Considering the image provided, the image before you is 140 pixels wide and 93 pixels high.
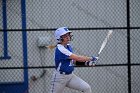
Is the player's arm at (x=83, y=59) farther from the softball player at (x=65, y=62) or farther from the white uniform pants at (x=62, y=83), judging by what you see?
the white uniform pants at (x=62, y=83)

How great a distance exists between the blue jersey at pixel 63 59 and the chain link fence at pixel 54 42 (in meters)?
1.89

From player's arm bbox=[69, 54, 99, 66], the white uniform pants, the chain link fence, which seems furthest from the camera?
the chain link fence

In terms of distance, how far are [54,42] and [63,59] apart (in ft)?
7.07

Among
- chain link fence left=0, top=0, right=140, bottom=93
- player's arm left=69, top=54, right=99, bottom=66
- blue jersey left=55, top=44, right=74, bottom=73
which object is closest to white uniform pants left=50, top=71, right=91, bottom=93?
blue jersey left=55, top=44, right=74, bottom=73

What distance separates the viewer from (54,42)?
8883 millimetres

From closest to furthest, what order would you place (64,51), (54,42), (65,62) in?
(64,51), (65,62), (54,42)

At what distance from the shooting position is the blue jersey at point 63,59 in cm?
669

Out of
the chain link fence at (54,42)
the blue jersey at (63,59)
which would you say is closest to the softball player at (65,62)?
the blue jersey at (63,59)

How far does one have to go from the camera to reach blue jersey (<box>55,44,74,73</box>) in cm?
669

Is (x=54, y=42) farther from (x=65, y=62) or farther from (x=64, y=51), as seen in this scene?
(x=64, y=51)

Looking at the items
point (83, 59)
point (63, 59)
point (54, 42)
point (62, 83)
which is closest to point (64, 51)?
point (63, 59)

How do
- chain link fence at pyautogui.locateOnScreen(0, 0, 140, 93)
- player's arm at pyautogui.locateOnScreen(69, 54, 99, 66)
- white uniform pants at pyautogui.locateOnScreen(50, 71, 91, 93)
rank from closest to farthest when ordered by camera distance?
1. player's arm at pyautogui.locateOnScreen(69, 54, 99, 66)
2. white uniform pants at pyautogui.locateOnScreen(50, 71, 91, 93)
3. chain link fence at pyautogui.locateOnScreen(0, 0, 140, 93)

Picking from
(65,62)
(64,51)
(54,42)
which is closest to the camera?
(64,51)

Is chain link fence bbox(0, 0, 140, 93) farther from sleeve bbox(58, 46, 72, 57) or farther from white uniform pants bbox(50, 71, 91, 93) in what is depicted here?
sleeve bbox(58, 46, 72, 57)
